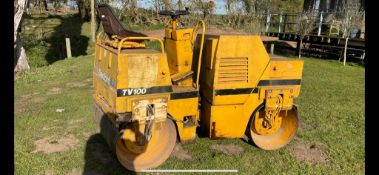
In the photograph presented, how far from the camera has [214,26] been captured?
77.4 feet

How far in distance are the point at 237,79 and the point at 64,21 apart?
24.5 meters

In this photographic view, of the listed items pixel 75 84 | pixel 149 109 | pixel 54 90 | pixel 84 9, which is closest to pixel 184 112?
pixel 149 109

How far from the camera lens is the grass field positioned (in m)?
5.13

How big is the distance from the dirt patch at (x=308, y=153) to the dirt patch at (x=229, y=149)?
95 cm

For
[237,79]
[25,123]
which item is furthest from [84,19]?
[237,79]

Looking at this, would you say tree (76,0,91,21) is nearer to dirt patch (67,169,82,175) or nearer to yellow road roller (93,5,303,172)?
yellow road roller (93,5,303,172)

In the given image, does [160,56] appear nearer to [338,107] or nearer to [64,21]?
[338,107]

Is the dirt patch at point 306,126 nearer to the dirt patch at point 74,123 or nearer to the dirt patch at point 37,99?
the dirt patch at point 74,123

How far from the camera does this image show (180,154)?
554 cm

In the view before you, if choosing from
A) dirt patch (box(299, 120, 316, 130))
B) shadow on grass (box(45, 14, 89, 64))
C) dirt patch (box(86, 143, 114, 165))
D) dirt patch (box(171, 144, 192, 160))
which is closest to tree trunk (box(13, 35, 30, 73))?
shadow on grass (box(45, 14, 89, 64))

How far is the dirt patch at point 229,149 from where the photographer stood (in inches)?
224

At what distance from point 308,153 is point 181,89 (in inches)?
104

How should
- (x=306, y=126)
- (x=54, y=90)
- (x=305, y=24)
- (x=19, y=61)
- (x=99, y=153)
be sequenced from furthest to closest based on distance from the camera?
1. (x=305, y=24)
2. (x=19, y=61)
3. (x=54, y=90)
4. (x=306, y=126)
5. (x=99, y=153)

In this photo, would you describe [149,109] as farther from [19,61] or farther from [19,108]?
[19,61]
